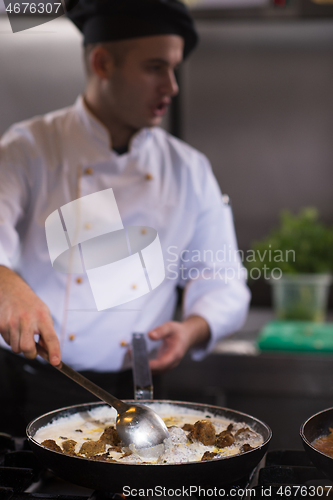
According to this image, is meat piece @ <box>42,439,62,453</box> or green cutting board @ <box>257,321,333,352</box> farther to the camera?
green cutting board @ <box>257,321,333,352</box>

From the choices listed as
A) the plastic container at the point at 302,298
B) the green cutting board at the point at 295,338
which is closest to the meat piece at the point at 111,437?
the green cutting board at the point at 295,338

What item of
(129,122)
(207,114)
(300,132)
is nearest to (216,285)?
(129,122)

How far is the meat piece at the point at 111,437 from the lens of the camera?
2.13ft

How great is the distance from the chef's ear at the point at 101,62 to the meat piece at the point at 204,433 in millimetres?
608

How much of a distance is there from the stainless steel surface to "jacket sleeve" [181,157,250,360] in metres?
0.29

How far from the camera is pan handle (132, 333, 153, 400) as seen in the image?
0.80 metres

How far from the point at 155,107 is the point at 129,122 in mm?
53

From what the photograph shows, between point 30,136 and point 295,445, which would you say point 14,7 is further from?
point 295,445

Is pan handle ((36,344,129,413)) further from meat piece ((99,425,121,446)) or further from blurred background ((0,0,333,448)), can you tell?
blurred background ((0,0,333,448))

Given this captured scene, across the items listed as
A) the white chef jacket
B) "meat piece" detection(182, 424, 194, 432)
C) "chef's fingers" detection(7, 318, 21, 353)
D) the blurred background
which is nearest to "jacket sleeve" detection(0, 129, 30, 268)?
the white chef jacket

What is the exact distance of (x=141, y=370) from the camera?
83cm

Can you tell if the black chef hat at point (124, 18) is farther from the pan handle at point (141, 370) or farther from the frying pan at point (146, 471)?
the frying pan at point (146, 471)

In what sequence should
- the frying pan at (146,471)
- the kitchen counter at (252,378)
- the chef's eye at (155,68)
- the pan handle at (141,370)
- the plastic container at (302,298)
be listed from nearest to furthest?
the frying pan at (146,471) → the pan handle at (141,370) → the chef's eye at (155,68) → the kitchen counter at (252,378) → the plastic container at (302,298)

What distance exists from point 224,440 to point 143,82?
23.3 inches
